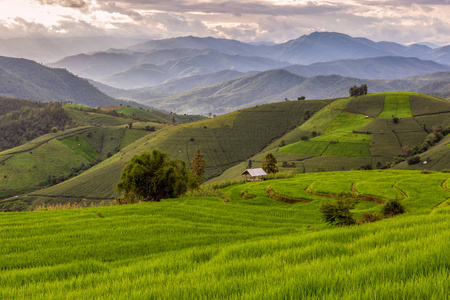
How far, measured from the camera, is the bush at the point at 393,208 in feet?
96.6

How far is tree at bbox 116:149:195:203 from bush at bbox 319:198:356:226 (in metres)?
36.0

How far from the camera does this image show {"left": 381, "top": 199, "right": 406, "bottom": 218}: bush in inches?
1160

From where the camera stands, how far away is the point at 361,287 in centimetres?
693

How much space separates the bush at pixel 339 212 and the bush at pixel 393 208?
387 inches

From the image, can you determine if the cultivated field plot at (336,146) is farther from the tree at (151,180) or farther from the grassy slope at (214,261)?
the grassy slope at (214,261)

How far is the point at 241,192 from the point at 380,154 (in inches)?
4933

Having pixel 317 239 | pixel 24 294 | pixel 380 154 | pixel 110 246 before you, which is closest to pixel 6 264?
pixel 110 246

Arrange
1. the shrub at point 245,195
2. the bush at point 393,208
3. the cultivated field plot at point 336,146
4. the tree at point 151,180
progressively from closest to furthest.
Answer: the bush at point 393,208 → the tree at point 151,180 → the shrub at point 245,195 → the cultivated field plot at point 336,146

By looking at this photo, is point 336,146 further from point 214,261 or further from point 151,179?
A: point 214,261

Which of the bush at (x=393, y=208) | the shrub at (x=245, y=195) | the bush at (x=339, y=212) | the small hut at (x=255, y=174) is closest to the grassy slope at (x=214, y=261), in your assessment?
the bush at (x=339, y=212)

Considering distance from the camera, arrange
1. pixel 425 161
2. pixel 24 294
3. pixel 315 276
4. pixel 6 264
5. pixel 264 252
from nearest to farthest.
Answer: pixel 315 276
pixel 24 294
pixel 264 252
pixel 6 264
pixel 425 161

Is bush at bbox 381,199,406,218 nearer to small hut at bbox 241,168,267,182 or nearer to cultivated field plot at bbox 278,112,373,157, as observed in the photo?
small hut at bbox 241,168,267,182

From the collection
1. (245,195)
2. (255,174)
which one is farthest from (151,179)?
(255,174)

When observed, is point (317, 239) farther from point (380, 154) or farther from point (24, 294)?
point (380, 154)
